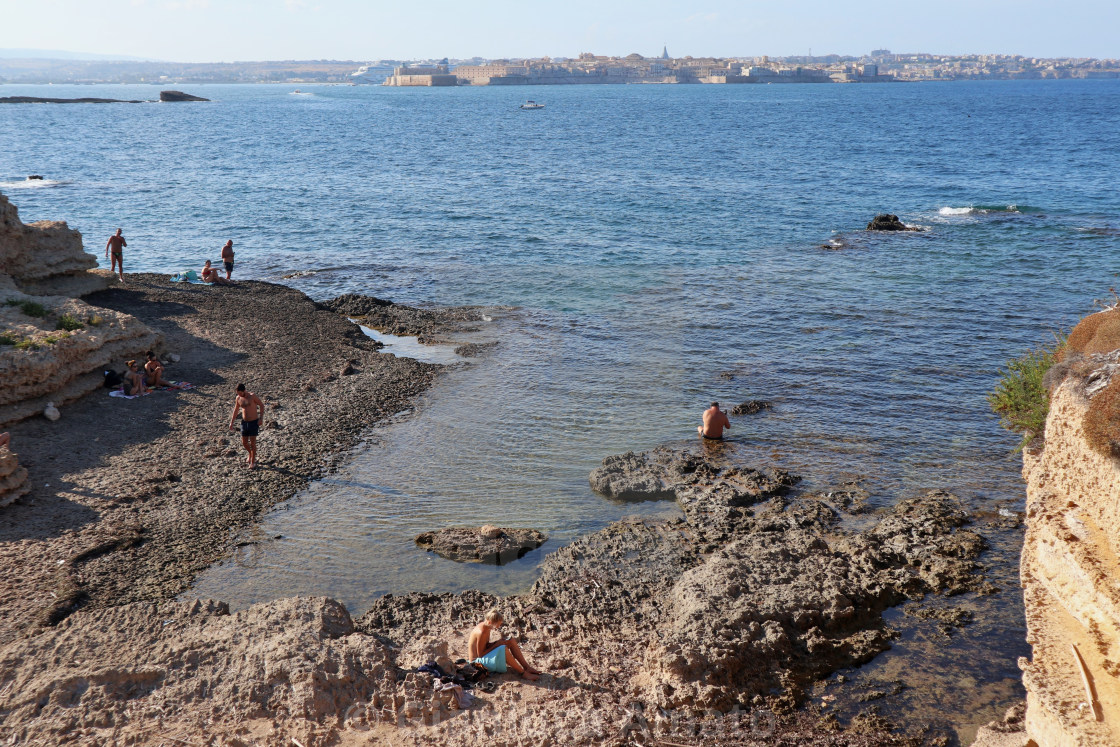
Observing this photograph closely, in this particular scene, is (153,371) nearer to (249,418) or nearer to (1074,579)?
Answer: (249,418)

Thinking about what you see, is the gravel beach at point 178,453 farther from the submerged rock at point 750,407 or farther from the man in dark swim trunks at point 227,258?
the submerged rock at point 750,407

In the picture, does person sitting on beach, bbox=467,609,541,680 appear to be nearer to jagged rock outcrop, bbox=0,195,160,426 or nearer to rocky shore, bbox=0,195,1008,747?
rocky shore, bbox=0,195,1008,747

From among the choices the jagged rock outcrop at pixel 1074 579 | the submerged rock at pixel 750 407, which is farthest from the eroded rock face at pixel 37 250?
the jagged rock outcrop at pixel 1074 579

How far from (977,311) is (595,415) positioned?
15608 millimetres

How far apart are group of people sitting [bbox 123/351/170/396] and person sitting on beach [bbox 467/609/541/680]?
11785 mm

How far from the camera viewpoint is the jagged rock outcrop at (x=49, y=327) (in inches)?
593

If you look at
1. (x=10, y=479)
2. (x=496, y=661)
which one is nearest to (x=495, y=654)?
(x=496, y=661)

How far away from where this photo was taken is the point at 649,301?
2698 cm

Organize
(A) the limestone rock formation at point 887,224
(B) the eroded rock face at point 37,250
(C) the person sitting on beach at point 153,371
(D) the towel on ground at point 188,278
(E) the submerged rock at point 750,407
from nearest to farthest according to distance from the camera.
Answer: (C) the person sitting on beach at point 153,371 < (E) the submerged rock at point 750,407 < (B) the eroded rock face at point 37,250 < (D) the towel on ground at point 188,278 < (A) the limestone rock formation at point 887,224

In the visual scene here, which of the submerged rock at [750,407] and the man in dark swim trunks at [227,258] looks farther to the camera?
the man in dark swim trunks at [227,258]

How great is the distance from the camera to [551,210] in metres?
44.1

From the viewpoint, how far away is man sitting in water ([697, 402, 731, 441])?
15.5 metres

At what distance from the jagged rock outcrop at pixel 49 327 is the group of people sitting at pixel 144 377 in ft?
2.04

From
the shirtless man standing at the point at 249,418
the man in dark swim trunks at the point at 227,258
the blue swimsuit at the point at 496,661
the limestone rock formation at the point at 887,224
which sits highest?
the limestone rock formation at the point at 887,224
